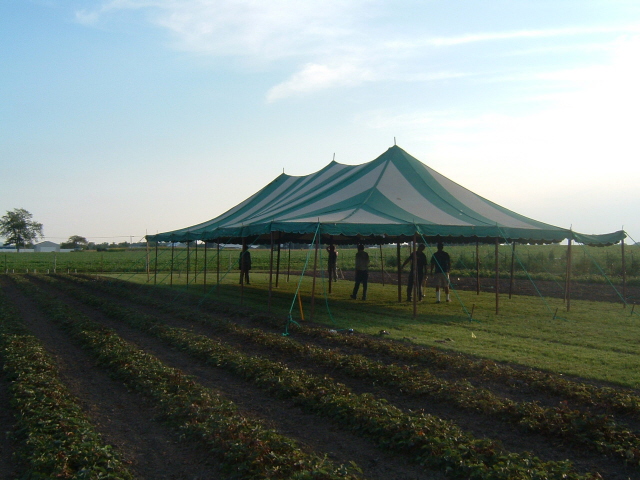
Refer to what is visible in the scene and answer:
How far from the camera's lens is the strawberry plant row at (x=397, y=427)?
4055 mm

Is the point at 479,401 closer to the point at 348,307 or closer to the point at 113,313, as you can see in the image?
the point at 348,307

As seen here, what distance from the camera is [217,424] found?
4.96 meters

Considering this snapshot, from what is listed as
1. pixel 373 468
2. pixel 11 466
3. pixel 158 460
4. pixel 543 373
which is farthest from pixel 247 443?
pixel 543 373

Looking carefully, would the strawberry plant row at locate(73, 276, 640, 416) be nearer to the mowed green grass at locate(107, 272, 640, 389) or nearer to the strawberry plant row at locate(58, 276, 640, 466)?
the strawberry plant row at locate(58, 276, 640, 466)

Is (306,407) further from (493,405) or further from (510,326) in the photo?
(510,326)

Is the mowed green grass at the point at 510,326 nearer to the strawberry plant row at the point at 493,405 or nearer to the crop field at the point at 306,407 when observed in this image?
the crop field at the point at 306,407

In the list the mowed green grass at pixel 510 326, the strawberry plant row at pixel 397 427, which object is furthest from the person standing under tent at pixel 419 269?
the strawberry plant row at pixel 397 427

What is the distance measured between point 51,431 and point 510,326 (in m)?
8.38

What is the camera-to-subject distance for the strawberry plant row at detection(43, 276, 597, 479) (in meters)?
4.05

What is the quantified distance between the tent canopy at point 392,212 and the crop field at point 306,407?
2.38m

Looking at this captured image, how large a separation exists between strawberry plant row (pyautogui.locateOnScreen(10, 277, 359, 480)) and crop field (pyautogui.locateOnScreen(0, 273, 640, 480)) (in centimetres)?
2

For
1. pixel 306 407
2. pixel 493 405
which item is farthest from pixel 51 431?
pixel 493 405

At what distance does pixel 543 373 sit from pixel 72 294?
14736mm

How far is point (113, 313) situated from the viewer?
12453 mm
